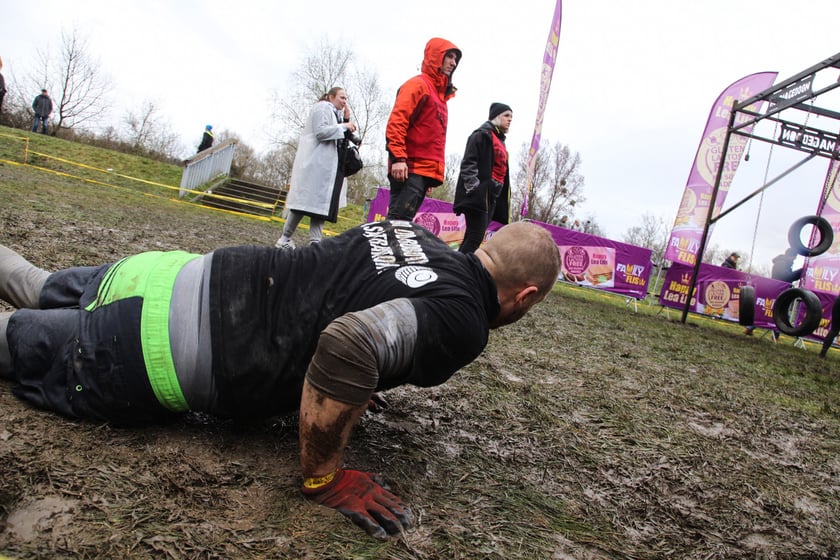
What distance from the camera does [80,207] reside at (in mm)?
5523

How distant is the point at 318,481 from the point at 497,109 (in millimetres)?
4739

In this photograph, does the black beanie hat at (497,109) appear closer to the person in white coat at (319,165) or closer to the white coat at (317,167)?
the person in white coat at (319,165)

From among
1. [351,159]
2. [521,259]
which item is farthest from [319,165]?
[521,259]

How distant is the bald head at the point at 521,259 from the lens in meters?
1.42

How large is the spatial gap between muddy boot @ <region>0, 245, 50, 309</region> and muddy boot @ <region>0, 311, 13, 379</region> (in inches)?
6.8

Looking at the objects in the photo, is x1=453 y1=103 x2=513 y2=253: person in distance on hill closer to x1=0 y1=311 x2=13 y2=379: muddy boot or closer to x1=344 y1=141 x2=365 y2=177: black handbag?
x1=344 y1=141 x2=365 y2=177: black handbag

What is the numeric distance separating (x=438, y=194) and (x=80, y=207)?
2750cm

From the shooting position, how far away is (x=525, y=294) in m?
1.43

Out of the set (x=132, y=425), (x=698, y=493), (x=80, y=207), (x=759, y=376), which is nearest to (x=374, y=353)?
(x=132, y=425)

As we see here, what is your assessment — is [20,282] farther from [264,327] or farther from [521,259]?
[521,259]

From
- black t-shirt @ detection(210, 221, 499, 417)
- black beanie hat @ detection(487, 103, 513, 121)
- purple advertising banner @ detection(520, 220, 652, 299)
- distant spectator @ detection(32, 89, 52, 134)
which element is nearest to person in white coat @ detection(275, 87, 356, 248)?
black beanie hat @ detection(487, 103, 513, 121)

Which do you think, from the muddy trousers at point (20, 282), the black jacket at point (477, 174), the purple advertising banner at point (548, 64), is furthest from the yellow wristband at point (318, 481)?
the purple advertising banner at point (548, 64)

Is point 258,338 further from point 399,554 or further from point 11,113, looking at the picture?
point 11,113

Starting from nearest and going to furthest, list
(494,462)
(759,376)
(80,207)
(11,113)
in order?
(494,462) → (759,376) → (80,207) → (11,113)
